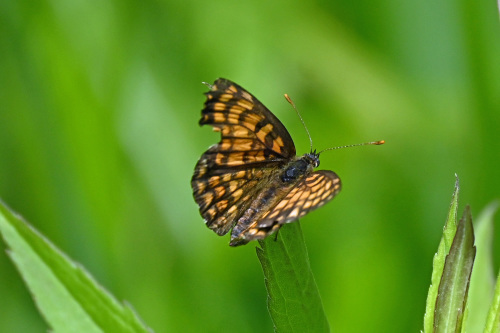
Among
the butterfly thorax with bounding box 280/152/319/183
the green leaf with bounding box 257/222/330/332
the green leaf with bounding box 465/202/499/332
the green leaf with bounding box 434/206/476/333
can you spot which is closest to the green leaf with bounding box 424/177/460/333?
the green leaf with bounding box 434/206/476/333

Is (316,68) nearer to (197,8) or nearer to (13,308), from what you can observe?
(197,8)

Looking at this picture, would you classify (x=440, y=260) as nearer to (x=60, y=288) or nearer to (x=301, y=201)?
(x=301, y=201)

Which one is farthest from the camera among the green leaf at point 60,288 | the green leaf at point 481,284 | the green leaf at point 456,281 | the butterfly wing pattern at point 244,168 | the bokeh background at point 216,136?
the bokeh background at point 216,136

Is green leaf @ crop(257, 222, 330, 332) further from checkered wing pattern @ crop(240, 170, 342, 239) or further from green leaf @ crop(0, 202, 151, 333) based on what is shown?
green leaf @ crop(0, 202, 151, 333)

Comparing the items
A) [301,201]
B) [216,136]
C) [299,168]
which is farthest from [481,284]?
[216,136]

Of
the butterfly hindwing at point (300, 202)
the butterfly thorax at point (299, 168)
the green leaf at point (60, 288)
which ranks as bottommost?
the green leaf at point (60, 288)

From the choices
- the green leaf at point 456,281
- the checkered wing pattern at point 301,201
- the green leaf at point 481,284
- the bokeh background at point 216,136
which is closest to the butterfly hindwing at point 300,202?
the checkered wing pattern at point 301,201

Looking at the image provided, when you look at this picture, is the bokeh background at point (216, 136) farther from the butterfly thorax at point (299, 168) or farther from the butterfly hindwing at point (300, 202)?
the butterfly hindwing at point (300, 202)
